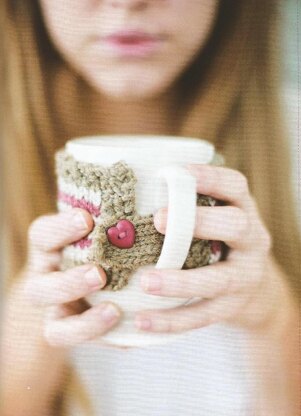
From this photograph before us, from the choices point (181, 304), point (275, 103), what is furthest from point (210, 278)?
point (275, 103)

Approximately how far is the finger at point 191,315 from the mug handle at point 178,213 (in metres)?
0.04

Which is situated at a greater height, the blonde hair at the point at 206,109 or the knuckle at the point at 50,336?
the blonde hair at the point at 206,109

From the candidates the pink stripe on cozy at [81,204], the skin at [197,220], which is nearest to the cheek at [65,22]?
the skin at [197,220]

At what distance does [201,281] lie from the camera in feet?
0.97

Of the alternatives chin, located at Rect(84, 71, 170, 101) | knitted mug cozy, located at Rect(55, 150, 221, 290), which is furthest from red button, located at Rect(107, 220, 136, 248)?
chin, located at Rect(84, 71, 170, 101)

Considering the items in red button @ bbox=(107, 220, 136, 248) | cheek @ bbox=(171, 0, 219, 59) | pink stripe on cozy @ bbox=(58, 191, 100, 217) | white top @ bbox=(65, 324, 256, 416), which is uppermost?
cheek @ bbox=(171, 0, 219, 59)

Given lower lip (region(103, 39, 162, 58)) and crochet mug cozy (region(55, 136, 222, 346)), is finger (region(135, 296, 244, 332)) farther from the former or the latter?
lower lip (region(103, 39, 162, 58))

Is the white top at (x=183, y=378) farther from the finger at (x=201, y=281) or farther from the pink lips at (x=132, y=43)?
the pink lips at (x=132, y=43)

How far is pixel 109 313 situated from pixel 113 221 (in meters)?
0.06

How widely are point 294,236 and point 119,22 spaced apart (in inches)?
7.2

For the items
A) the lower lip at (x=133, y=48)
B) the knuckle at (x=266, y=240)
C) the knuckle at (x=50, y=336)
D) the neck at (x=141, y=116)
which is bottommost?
the knuckle at (x=50, y=336)

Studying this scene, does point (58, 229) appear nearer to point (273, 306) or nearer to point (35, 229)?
point (35, 229)

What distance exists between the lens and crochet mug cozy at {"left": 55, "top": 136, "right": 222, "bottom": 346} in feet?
0.86

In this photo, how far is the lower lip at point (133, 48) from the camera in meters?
0.31
